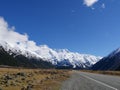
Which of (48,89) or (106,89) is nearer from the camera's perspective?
(106,89)

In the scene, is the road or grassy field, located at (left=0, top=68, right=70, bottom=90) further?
grassy field, located at (left=0, top=68, right=70, bottom=90)

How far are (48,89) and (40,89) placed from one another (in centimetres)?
72

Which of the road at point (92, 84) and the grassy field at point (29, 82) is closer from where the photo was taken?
the road at point (92, 84)

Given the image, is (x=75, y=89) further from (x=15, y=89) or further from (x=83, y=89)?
(x=15, y=89)

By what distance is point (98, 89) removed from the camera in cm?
2248

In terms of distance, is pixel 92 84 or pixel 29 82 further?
pixel 29 82

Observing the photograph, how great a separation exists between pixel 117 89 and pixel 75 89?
3364mm

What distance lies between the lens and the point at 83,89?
74.6 feet

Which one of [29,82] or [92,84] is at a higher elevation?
[29,82]

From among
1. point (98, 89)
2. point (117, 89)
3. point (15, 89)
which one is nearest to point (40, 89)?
point (15, 89)

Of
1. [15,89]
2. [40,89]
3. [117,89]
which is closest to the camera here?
[117,89]

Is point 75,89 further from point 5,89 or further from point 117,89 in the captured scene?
point 5,89

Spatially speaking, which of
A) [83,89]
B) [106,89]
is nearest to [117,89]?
[106,89]

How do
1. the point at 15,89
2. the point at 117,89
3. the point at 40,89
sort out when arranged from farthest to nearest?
the point at 15,89 → the point at 40,89 → the point at 117,89
